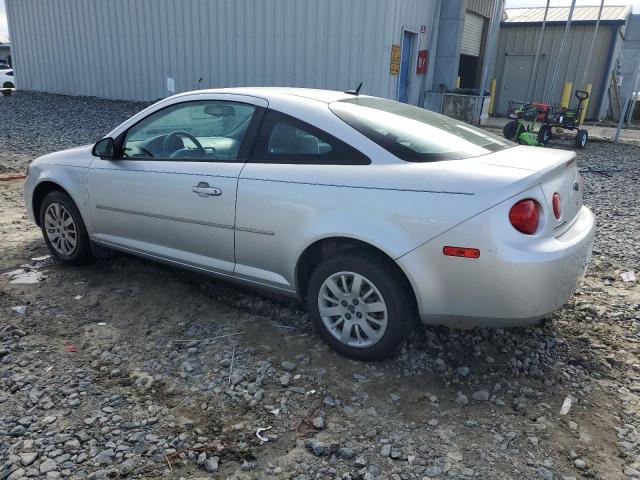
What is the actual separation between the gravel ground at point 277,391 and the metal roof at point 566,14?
20018 mm

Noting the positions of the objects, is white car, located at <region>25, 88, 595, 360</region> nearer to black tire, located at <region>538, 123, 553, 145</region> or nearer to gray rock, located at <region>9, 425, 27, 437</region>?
gray rock, located at <region>9, 425, 27, 437</region>

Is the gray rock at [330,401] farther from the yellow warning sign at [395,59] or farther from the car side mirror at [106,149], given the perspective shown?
the yellow warning sign at [395,59]

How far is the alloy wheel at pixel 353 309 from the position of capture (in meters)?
3.05

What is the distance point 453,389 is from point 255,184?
5.58 feet

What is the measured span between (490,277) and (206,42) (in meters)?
14.9

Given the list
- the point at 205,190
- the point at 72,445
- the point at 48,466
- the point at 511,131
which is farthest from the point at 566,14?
the point at 48,466

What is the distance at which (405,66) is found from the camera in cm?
1470

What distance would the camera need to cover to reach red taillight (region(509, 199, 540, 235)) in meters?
2.68

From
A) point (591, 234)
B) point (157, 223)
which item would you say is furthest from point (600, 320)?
point (157, 223)

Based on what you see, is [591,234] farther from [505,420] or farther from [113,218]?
[113,218]

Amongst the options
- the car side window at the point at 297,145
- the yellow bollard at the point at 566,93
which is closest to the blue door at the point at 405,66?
the yellow bollard at the point at 566,93

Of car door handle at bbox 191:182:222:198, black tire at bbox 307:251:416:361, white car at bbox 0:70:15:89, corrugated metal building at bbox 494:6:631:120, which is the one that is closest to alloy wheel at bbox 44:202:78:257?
car door handle at bbox 191:182:222:198

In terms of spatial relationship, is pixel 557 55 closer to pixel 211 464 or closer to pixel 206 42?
pixel 206 42

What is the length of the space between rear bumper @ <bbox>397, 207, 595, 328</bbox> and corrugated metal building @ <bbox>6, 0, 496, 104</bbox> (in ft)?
37.3
